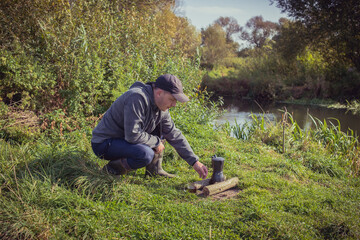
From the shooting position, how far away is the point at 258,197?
3586 mm

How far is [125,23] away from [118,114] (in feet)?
16.2

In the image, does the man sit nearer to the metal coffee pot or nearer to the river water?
the metal coffee pot

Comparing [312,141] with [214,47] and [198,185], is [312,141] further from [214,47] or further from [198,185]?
[214,47]

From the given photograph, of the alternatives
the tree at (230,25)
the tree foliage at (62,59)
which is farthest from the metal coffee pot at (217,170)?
the tree at (230,25)

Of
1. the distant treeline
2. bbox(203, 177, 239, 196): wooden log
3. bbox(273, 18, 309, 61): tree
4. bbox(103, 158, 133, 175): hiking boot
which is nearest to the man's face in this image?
bbox(103, 158, 133, 175): hiking boot

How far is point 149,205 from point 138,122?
0.90 m

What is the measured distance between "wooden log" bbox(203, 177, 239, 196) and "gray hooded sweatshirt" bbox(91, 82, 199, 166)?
38 cm

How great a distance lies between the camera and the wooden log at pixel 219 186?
3.63 metres

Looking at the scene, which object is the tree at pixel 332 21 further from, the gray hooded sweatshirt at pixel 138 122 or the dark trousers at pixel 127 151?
the dark trousers at pixel 127 151

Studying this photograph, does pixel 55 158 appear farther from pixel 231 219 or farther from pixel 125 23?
pixel 125 23

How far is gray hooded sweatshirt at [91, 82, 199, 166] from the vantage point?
331 centimetres

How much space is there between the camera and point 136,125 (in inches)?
130

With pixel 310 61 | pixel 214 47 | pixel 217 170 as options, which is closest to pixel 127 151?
pixel 217 170

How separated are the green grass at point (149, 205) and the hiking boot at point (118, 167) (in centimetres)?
12
